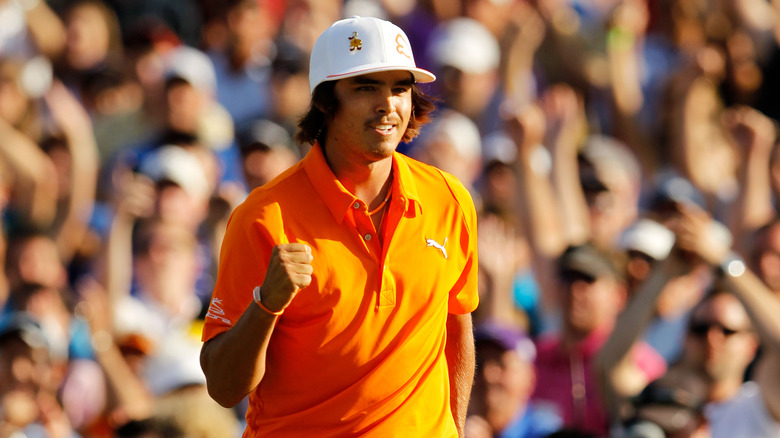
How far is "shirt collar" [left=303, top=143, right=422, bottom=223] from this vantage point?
11.8 ft

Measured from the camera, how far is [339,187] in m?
3.62

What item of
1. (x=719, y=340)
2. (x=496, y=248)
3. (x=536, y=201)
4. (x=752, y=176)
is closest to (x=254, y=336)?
(x=719, y=340)

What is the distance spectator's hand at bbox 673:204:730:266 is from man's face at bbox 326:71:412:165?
8.70ft

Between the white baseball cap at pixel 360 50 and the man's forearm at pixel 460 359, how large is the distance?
0.86 m

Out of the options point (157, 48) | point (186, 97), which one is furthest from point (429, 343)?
point (157, 48)

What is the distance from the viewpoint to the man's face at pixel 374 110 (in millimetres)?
3543

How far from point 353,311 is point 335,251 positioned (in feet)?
0.58

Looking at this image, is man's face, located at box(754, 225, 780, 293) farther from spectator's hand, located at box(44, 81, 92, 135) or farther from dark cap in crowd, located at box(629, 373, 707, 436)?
spectator's hand, located at box(44, 81, 92, 135)

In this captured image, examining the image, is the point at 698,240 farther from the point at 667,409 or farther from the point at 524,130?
the point at 524,130

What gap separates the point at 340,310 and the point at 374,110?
0.57 meters

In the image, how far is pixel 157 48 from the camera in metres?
9.08

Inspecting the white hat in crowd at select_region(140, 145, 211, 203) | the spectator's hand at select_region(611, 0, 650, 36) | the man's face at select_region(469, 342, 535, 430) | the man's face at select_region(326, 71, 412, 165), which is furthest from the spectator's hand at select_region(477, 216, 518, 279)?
the man's face at select_region(326, 71, 412, 165)

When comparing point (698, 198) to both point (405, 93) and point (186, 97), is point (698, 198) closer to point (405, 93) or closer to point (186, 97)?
point (186, 97)

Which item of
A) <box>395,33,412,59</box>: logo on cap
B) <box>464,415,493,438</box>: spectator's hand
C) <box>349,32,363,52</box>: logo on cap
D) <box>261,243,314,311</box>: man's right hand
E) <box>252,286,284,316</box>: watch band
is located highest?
<box>349,32,363,52</box>: logo on cap
